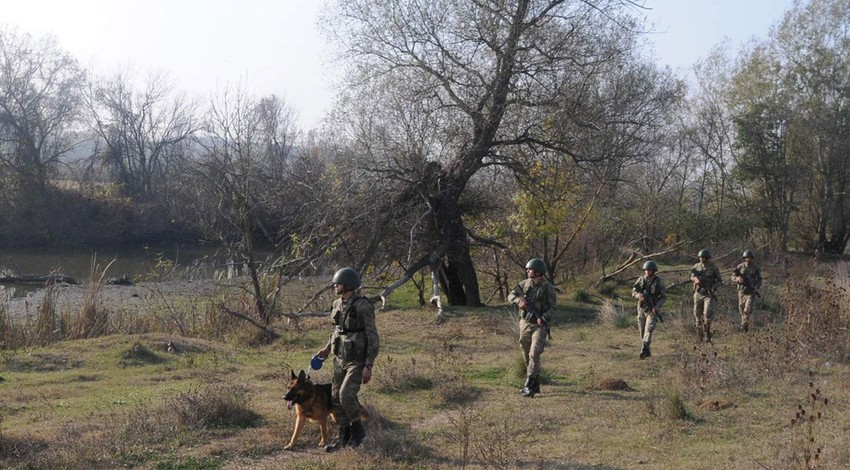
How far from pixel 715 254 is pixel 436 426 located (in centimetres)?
2381

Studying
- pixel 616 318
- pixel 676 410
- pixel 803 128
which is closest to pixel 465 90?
pixel 616 318

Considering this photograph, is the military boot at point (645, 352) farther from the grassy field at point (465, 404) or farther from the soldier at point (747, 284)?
the soldier at point (747, 284)

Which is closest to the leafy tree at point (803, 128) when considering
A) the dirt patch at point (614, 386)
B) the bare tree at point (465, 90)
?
the bare tree at point (465, 90)

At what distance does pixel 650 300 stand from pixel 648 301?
0.04 meters

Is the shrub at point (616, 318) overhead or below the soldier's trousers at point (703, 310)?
below

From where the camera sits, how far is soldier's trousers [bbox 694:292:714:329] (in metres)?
14.9

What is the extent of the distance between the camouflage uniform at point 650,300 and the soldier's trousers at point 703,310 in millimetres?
1600

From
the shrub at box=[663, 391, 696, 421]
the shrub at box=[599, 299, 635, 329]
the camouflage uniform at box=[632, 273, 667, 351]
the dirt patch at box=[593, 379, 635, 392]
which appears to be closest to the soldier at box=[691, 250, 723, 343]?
the camouflage uniform at box=[632, 273, 667, 351]

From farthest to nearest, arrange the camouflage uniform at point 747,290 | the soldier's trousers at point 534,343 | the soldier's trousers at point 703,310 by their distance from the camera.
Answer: the camouflage uniform at point 747,290, the soldier's trousers at point 703,310, the soldier's trousers at point 534,343

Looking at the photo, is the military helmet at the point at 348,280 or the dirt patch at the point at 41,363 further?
the dirt patch at the point at 41,363

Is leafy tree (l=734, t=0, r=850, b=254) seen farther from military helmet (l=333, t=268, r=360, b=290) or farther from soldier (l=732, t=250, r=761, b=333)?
military helmet (l=333, t=268, r=360, b=290)

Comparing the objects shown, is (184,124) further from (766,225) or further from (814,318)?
(814,318)

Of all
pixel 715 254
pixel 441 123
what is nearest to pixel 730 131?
pixel 715 254

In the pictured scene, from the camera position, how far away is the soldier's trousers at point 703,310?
48.8 ft
